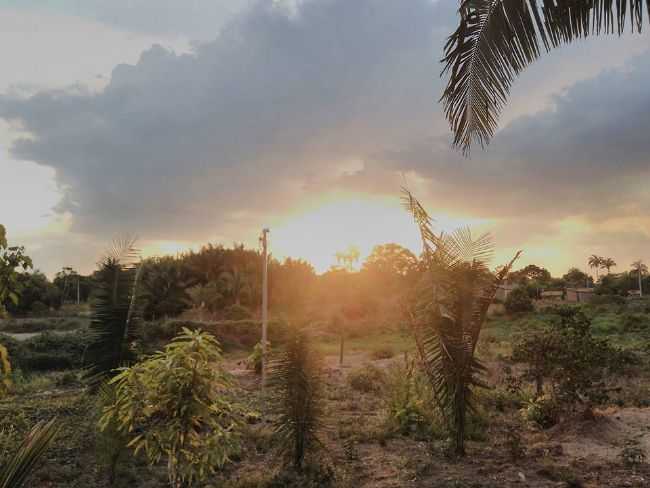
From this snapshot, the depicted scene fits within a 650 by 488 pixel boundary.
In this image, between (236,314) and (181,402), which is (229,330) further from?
(181,402)

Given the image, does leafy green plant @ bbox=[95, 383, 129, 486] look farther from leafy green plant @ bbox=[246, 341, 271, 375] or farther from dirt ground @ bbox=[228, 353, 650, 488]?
leafy green plant @ bbox=[246, 341, 271, 375]

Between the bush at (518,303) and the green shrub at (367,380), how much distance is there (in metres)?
18.0

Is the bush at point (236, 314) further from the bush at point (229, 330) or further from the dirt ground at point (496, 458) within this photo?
the dirt ground at point (496, 458)

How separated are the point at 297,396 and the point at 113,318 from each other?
11.2ft

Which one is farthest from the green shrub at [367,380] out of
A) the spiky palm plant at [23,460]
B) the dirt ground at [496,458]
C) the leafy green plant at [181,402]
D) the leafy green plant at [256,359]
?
the spiky palm plant at [23,460]

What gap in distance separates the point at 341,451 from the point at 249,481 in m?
1.61

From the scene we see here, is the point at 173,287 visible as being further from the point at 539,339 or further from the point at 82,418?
the point at 539,339

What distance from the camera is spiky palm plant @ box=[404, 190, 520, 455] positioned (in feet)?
21.5

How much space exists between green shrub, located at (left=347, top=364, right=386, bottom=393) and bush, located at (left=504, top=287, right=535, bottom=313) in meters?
18.0

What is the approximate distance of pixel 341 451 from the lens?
7000mm

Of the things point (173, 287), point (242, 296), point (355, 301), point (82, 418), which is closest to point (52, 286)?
point (173, 287)

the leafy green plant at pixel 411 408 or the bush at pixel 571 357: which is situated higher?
the bush at pixel 571 357

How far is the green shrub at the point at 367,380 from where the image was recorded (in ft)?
38.1

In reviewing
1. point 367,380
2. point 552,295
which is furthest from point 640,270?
point 367,380
